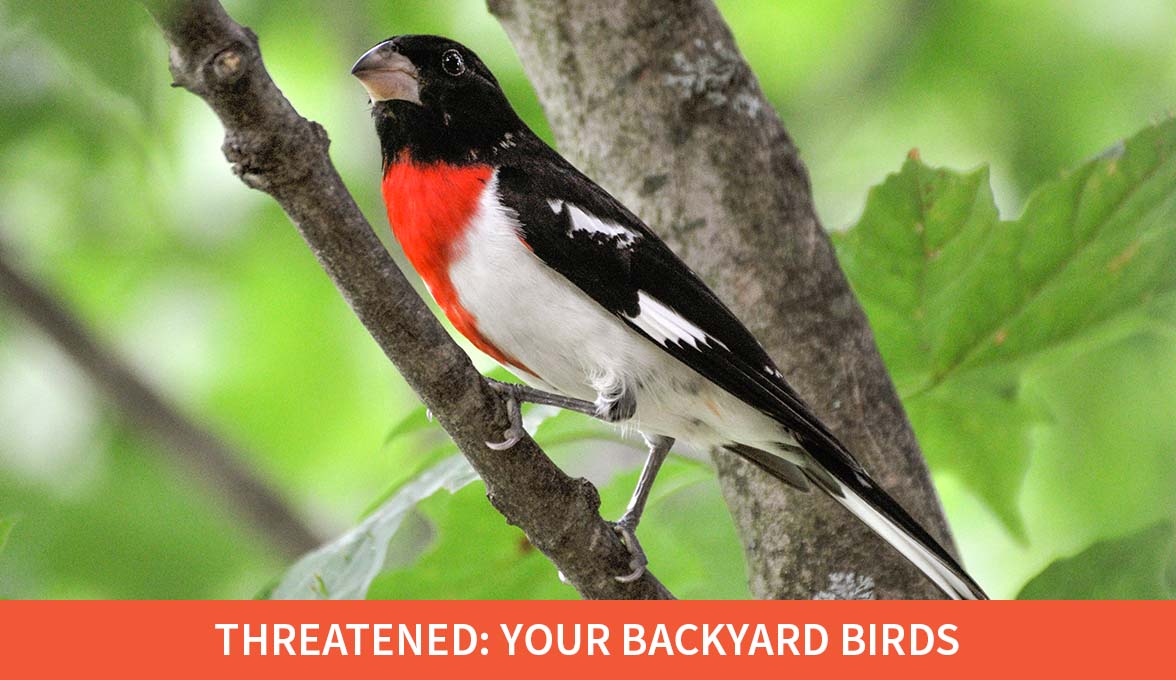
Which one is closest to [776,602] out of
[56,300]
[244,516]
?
[244,516]

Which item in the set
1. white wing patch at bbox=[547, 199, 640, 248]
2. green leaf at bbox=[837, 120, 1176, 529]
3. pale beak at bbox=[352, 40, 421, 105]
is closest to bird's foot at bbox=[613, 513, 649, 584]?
white wing patch at bbox=[547, 199, 640, 248]

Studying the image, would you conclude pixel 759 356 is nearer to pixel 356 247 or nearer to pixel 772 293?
pixel 772 293

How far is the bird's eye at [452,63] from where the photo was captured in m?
2.62

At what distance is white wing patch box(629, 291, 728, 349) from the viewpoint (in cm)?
238

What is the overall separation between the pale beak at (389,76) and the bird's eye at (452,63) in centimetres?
7

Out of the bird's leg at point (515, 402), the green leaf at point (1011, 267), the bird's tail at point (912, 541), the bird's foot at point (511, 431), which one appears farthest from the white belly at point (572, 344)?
the bird's foot at point (511, 431)

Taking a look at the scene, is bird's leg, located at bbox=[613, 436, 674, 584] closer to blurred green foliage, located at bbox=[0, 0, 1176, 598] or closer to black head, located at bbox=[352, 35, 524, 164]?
blurred green foliage, located at bbox=[0, 0, 1176, 598]

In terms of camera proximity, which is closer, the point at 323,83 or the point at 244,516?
the point at 244,516

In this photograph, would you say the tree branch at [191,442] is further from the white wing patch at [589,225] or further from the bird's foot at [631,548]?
the white wing patch at [589,225]

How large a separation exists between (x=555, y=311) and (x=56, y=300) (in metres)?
2.46

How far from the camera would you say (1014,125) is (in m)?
4.68

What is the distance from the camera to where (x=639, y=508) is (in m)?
2.48

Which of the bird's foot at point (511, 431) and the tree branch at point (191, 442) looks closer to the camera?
the bird's foot at point (511, 431)

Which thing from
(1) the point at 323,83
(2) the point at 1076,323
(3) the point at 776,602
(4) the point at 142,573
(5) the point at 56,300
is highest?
(1) the point at 323,83
